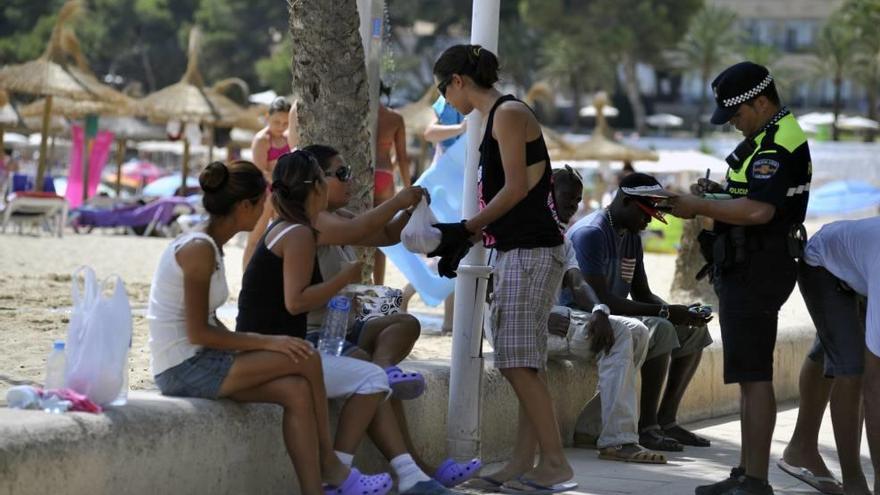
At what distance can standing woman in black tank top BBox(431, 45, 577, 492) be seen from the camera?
5773 millimetres

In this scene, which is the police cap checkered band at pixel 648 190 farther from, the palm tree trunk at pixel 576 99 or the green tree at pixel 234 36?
the palm tree trunk at pixel 576 99

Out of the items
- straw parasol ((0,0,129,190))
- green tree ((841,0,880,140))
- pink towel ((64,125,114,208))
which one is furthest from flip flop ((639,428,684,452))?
green tree ((841,0,880,140))

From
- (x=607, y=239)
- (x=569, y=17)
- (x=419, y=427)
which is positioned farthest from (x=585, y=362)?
(x=569, y=17)

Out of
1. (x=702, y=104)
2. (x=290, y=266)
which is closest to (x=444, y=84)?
(x=290, y=266)

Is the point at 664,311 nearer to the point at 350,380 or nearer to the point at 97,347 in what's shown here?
the point at 350,380

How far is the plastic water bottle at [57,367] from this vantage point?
15.6ft

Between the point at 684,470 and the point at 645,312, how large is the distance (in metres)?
0.85

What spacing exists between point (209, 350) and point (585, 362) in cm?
266

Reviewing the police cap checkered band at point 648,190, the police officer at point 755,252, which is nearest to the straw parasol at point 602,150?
the police cap checkered band at point 648,190

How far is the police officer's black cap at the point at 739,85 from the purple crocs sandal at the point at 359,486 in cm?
194

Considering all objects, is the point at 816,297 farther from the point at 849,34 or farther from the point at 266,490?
the point at 849,34

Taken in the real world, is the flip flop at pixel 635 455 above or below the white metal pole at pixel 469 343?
below

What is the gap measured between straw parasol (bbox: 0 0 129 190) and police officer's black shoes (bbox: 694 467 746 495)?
1930cm

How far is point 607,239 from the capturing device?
7156 mm
